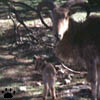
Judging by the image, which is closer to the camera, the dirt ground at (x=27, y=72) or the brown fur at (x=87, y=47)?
→ the brown fur at (x=87, y=47)

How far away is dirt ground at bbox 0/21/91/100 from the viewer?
7730mm

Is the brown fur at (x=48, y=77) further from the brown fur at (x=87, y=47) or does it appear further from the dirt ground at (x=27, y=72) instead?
the brown fur at (x=87, y=47)

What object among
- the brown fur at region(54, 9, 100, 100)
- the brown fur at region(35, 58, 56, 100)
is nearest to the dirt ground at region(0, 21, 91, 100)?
the brown fur at region(35, 58, 56, 100)

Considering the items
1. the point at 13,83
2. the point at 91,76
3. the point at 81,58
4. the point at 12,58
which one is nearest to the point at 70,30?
the point at 81,58

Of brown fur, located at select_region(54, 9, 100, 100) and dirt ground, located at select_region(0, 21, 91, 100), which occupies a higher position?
brown fur, located at select_region(54, 9, 100, 100)

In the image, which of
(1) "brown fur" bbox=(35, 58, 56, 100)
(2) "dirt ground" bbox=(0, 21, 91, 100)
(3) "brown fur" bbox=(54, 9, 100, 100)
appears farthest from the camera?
(2) "dirt ground" bbox=(0, 21, 91, 100)

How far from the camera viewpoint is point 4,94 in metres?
7.64

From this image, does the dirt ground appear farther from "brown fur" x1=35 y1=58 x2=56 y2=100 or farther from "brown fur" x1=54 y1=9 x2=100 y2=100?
"brown fur" x1=54 y1=9 x2=100 y2=100

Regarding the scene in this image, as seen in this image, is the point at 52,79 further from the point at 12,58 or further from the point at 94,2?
the point at 94,2

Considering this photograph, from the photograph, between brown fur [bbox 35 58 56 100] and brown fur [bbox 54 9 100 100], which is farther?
brown fur [bbox 35 58 56 100]

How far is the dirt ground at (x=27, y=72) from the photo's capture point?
7.73 meters

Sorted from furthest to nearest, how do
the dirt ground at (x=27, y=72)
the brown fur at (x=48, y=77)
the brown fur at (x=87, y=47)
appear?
the dirt ground at (x=27, y=72) → the brown fur at (x=48, y=77) → the brown fur at (x=87, y=47)

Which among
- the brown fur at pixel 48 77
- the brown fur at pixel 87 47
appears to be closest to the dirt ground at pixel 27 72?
the brown fur at pixel 48 77

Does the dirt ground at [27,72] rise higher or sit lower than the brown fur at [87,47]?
lower
